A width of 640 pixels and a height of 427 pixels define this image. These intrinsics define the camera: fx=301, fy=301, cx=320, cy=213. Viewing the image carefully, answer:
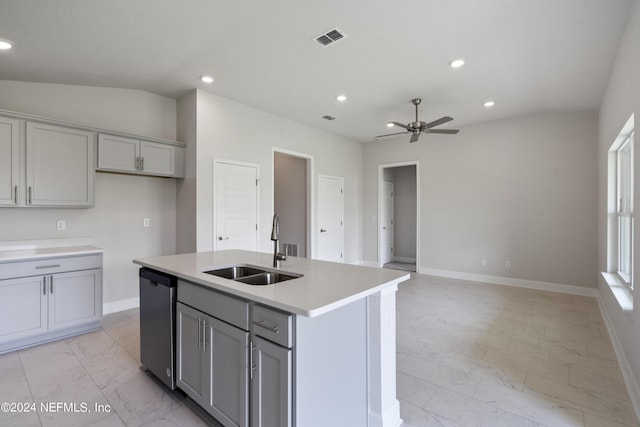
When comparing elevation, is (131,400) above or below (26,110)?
below

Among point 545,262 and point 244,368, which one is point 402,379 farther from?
point 545,262

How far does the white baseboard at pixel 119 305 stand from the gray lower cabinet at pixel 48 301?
554mm

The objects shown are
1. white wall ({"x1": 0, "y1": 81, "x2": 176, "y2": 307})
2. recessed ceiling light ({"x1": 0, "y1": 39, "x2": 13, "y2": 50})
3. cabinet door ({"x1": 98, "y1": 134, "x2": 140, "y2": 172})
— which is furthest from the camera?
cabinet door ({"x1": 98, "y1": 134, "x2": 140, "y2": 172})

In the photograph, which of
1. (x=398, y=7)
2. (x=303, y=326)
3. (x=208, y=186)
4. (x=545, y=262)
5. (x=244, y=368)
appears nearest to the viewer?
(x=303, y=326)

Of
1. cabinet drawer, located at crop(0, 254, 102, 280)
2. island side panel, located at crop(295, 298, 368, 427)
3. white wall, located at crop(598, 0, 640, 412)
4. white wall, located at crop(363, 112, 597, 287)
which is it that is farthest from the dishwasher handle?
white wall, located at crop(363, 112, 597, 287)

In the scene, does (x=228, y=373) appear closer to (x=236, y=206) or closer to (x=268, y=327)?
(x=268, y=327)

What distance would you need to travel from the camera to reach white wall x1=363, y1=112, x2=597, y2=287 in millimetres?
4629

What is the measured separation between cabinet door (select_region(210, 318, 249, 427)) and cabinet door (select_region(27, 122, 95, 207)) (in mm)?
2701

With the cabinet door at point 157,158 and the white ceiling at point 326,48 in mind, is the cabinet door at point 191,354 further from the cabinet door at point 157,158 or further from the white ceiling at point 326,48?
the cabinet door at point 157,158

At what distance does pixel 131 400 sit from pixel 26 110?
325 cm

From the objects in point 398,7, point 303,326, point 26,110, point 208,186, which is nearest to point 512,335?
point 303,326

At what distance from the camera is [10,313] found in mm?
2744

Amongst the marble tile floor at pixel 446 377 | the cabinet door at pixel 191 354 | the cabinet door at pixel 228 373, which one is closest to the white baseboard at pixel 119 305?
the marble tile floor at pixel 446 377

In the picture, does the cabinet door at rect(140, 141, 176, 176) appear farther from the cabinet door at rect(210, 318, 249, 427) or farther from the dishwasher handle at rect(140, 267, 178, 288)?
the cabinet door at rect(210, 318, 249, 427)
